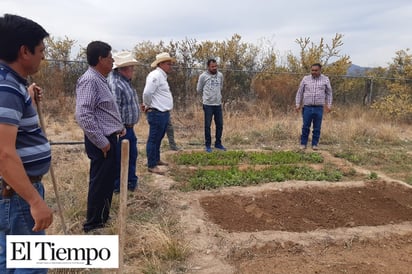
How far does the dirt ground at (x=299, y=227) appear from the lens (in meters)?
3.46

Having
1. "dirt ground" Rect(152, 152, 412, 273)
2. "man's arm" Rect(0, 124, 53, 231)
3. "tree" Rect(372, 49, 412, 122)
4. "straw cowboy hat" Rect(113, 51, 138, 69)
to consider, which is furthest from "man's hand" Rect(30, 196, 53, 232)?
"tree" Rect(372, 49, 412, 122)

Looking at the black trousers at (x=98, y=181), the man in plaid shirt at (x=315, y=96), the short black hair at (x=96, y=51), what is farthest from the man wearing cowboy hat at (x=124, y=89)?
the man in plaid shirt at (x=315, y=96)

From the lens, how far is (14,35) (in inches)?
75.9

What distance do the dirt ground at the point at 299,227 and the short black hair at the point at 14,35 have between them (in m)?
2.32

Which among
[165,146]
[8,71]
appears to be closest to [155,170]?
[165,146]

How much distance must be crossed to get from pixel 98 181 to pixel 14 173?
6.66ft

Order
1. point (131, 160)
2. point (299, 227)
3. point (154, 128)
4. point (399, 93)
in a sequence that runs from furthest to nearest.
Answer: point (399, 93)
point (154, 128)
point (131, 160)
point (299, 227)

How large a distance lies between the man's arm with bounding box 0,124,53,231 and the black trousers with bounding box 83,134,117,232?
1883 millimetres

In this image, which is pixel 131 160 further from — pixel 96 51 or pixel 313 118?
pixel 313 118

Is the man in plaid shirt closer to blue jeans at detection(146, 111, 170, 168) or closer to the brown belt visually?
blue jeans at detection(146, 111, 170, 168)

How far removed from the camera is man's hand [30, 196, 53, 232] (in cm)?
189

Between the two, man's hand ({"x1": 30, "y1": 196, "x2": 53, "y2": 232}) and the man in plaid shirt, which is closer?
man's hand ({"x1": 30, "y1": 196, "x2": 53, "y2": 232})

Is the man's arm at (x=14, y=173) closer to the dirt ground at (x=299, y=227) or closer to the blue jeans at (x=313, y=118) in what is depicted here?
the dirt ground at (x=299, y=227)

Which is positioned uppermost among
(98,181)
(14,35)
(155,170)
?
(14,35)
